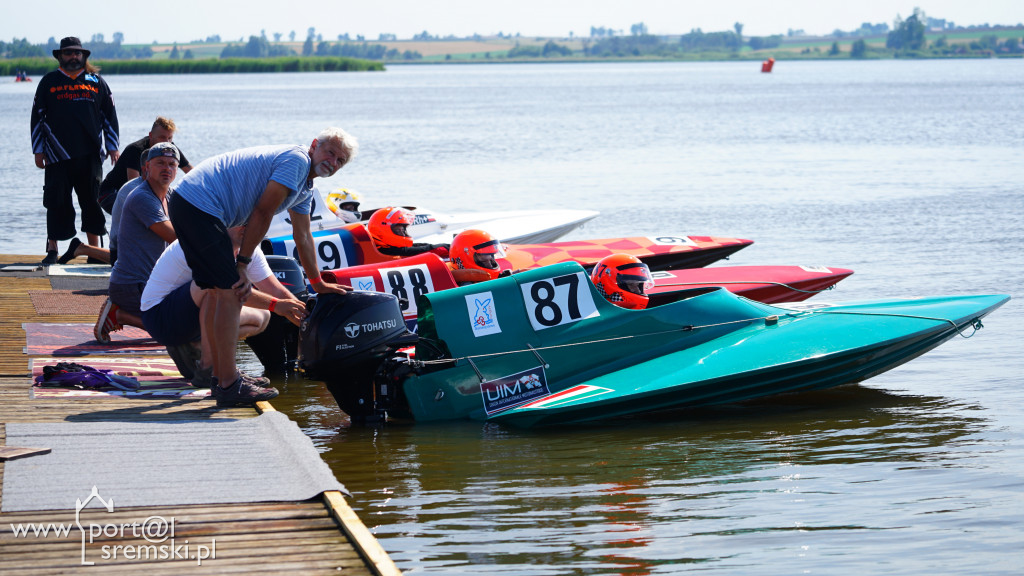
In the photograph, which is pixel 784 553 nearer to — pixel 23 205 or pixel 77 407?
pixel 77 407

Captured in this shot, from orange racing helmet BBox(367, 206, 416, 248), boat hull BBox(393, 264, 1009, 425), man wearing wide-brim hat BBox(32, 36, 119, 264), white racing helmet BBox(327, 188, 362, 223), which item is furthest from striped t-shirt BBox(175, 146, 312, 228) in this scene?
white racing helmet BBox(327, 188, 362, 223)

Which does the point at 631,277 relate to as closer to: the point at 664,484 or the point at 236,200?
the point at 664,484

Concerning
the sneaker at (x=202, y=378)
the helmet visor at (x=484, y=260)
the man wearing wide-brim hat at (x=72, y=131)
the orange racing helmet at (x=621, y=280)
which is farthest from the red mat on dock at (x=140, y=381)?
the man wearing wide-brim hat at (x=72, y=131)

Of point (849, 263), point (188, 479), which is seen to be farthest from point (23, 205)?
point (188, 479)

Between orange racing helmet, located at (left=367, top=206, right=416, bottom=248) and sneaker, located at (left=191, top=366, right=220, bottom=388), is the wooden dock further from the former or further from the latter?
orange racing helmet, located at (left=367, top=206, right=416, bottom=248)

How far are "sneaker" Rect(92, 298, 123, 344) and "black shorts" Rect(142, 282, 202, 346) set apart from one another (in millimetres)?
1228

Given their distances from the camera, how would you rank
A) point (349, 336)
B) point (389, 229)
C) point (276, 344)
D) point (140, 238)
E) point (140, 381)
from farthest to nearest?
point (389, 229) → point (276, 344) → point (140, 238) → point (140, 381) → point (349, 336)

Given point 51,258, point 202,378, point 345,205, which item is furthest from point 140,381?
point 345,205

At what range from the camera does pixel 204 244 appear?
5977 millimetres

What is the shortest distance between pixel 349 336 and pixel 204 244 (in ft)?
3.68

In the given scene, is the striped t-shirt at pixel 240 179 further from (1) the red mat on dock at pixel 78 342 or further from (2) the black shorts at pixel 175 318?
(1) the red mat on dock at pixel 78 342

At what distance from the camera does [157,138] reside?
9586 mm

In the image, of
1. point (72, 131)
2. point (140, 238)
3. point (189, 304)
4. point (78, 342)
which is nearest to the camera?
point (189, 304)

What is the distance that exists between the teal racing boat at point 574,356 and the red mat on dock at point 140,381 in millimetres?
884
